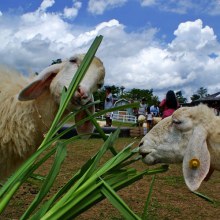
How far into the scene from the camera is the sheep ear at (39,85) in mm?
3482

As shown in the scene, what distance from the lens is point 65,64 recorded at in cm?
370

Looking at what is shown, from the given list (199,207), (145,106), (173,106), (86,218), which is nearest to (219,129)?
(86,218)

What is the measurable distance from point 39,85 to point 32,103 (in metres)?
0.17

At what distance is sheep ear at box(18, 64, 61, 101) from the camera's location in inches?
137

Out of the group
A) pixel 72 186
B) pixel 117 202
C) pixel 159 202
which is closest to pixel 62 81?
pixel 72 186

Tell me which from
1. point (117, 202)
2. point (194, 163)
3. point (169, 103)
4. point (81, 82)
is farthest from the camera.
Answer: point (169, 103)

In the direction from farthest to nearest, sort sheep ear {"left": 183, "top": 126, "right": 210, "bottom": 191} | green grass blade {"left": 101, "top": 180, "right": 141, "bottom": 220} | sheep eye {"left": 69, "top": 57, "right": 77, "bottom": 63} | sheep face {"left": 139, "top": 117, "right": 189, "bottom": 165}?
sheep eye {"left": 69, "top": 57, "right": 77, "bottom": 63} → sheep face {"left": 139, "top": 117, "right": 189, "bottom": 165} → sheep ear {"left": 183, "top": 126, "right": 210, "bottom": 191} → green grass blade {"left": 101, "top": 180, "right": 141, "bottom": 220}

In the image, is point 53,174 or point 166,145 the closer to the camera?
point 53,174

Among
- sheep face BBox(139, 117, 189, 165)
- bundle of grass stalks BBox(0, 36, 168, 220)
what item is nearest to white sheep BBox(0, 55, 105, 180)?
sheep face BBox(139, 117, 189, 165)

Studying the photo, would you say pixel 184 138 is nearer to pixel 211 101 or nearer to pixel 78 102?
pixel 78 102

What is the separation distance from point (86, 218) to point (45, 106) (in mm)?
1749

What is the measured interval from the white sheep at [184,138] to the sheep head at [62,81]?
65 centimetres

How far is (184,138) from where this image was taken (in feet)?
11.2

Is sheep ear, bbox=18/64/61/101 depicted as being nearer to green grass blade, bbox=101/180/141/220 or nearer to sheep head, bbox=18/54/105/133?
sheep head, bbox=18/54/105/133
